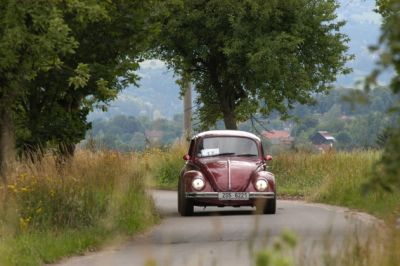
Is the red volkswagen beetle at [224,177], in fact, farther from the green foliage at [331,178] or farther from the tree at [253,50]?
the tree at [253,50]

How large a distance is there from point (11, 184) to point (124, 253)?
101 inches

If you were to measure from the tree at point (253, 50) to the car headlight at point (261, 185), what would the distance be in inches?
868

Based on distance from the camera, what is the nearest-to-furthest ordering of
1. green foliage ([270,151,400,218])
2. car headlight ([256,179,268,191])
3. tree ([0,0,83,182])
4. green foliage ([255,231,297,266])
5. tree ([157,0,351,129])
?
green foliage ([255,231,297,266])
tree ([0,0,83,182])
car headlight ([256,179,268,191])
green foliage ([270,151,400,218])
tree ([157,0,351,129])

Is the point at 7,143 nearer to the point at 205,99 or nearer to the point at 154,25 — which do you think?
the point at 154,25

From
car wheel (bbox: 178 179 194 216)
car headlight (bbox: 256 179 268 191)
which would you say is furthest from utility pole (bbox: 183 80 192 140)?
car headlight (bbox: 256 179 268 191)

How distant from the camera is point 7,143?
61.9 ft

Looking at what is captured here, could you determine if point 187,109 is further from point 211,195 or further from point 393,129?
point 393,129

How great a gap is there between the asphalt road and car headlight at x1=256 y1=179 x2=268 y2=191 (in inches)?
21.6

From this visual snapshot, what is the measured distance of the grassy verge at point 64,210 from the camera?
13.9 metres

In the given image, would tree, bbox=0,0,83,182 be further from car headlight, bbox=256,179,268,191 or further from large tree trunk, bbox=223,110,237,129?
large tree trunk, bbox=223,110,237,129

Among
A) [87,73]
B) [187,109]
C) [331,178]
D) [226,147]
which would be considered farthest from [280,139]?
[87,73]

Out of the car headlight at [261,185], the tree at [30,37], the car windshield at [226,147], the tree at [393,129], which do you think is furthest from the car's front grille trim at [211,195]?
the tree at [393,129]

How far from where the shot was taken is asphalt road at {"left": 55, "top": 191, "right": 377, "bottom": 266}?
13.1 meters

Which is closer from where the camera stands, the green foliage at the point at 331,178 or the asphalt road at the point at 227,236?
the asphalt road at the point at 227,236
